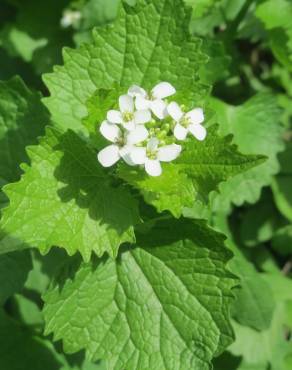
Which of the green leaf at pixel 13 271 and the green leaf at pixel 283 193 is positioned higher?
the green leaf at pixel 13 271

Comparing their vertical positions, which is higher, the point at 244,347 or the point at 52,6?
the point at 52,6

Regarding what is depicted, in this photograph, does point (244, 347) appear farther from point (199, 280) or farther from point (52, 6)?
point (52, 6)

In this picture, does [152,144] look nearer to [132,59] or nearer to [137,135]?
[137,135]

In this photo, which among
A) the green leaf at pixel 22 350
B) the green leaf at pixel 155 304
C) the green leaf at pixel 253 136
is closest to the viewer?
the green leaf at pixel 155 304

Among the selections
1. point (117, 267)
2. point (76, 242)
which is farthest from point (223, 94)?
point (76, 242)

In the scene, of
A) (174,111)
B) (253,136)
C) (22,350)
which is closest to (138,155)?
(174,111)

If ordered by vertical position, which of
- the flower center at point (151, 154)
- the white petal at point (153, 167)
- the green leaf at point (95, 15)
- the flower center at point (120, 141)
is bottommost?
the white petal at point (153, 167)

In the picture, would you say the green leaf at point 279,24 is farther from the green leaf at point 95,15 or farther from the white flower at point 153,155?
the white flower at point 153,155

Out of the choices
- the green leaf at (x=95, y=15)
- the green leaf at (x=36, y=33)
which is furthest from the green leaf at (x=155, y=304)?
the green leaf at (x=36, y=33)
